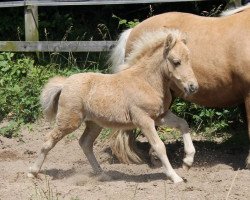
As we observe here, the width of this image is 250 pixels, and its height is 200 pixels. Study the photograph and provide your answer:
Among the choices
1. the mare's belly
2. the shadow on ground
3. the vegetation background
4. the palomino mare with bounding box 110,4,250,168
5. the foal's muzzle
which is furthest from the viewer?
the vegetation background

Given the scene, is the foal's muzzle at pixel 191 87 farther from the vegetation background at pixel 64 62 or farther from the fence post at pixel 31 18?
the fence post at pixel 31 18

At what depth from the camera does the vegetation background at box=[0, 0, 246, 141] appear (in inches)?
316

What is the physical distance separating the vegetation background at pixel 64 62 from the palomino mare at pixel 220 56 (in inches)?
28.0

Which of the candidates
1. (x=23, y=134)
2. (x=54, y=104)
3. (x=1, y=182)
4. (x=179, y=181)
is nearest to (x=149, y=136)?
(x=179, y=181)

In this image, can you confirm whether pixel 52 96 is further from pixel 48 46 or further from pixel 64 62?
pixel 64 62

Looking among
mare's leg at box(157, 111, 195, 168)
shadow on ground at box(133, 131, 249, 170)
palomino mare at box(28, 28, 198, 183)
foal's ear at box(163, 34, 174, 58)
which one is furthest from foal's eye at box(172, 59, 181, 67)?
shadow on ground at box(133, 131, 249, 170)

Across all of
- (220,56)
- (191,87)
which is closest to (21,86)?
(220,56)

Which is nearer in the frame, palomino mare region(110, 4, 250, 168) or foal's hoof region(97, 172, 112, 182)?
foal's hoof region(97, 172, 112, 182)

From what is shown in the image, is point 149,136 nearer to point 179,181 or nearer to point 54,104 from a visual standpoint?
point 179,181

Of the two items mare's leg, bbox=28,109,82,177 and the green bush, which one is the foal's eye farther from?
the green bush

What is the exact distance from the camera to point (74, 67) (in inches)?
362

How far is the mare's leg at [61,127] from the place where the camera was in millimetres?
5984

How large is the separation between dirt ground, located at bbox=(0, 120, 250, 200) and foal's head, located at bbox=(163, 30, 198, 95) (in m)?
0.89

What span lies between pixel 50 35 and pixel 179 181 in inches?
240
